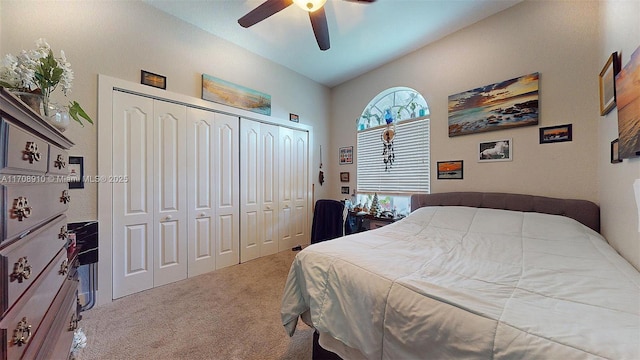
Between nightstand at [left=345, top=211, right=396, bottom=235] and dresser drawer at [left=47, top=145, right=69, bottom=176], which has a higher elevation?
dresser drawer at [left=47, top=145, right=69, bottom=176]

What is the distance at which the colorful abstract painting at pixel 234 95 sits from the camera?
2760mm

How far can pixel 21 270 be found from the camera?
2.28 feet

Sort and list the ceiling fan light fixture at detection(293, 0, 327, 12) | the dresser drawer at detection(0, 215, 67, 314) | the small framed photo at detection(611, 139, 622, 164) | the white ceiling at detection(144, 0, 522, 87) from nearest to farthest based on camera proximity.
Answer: the dresser drawer at detection(0, 215, 67, 314) → the small framed photo at detection(611, 139, 622, 164) → the ceiling fan light fixture at detection(293, 0, 327, 12) → the white ceiling at detection(144, 0, 522, 87)

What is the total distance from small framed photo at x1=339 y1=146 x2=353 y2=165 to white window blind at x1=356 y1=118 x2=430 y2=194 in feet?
0.50

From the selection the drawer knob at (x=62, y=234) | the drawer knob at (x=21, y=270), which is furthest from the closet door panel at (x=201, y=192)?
the drawer knob at (x=21, y=270)

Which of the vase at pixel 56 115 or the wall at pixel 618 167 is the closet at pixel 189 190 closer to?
the vase at pixel 56 115

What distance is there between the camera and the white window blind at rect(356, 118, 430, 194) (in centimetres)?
304

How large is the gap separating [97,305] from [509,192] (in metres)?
4.11

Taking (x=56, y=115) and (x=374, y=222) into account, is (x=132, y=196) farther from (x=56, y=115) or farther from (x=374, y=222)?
(x=374, y=222)

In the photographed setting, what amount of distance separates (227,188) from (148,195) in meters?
0.84

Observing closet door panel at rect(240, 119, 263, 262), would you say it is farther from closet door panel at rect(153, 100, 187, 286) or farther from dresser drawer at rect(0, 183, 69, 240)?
dresser drawer at rect(0, 183, 69, 240)

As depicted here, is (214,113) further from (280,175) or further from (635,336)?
(635,336)

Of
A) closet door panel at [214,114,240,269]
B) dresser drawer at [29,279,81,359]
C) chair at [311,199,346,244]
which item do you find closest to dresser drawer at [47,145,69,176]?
dresser drawer at [29,279,81,359]

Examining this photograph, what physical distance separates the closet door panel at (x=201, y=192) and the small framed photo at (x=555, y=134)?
141 inches
